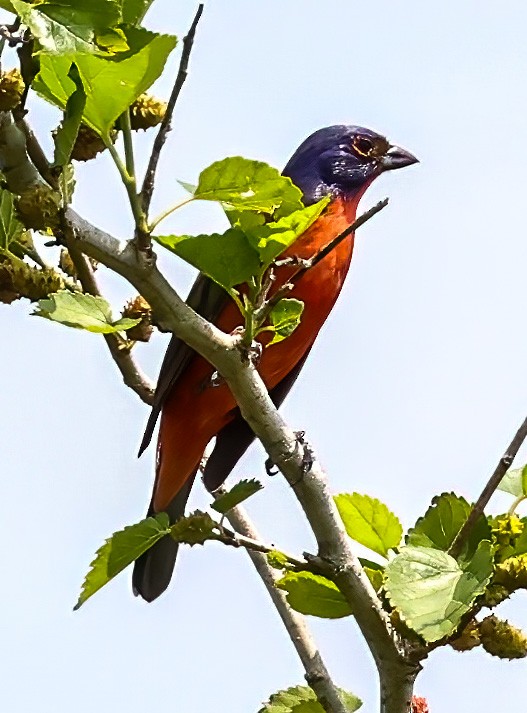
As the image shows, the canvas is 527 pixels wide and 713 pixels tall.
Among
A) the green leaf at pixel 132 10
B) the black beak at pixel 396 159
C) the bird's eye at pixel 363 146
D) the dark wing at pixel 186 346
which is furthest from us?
the black beak at pixel 396 159

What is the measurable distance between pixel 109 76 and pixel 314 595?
134 centimetres

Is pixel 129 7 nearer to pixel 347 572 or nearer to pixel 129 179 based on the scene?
pixel 129 179

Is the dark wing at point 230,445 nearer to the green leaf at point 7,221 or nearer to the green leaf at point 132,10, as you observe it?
the green leaf at point 7,221

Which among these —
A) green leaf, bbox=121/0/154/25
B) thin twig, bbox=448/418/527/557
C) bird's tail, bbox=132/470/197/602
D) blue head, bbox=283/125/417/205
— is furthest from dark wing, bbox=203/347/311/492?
green leaf, bbox=121/0/154/25

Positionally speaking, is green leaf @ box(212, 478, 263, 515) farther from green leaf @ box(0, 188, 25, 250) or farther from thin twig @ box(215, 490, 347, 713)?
green leaf @ box(0, 188, 25, 250)

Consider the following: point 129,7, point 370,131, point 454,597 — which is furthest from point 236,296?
point 370,131

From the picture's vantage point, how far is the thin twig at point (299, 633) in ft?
9.89

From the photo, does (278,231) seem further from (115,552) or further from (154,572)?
(154,572)

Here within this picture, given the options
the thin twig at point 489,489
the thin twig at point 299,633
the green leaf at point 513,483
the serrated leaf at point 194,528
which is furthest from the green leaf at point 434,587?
the thin twig at point 299,633

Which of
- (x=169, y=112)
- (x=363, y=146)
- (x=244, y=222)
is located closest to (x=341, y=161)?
(x=363, y=146)

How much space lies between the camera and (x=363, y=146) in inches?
219

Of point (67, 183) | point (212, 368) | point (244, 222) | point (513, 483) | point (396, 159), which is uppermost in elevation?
point (396, 159)

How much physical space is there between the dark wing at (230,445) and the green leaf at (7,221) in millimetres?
2451

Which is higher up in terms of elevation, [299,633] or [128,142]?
[128,142]
